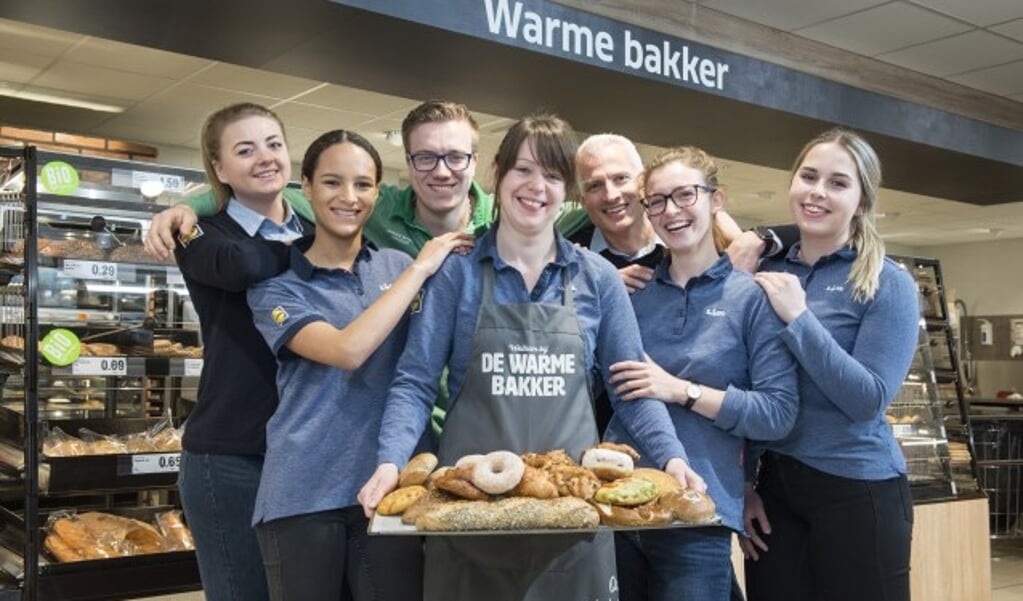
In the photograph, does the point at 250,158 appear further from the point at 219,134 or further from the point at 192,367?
the point at 192,367

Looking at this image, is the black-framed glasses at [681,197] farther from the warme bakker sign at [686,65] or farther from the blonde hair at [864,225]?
the warme bakker sign at [686,65]

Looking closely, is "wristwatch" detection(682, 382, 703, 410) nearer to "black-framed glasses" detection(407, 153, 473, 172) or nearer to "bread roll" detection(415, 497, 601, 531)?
"bread roll" detection(415, 497, 601, 531)

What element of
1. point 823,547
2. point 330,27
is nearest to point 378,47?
point 330,27

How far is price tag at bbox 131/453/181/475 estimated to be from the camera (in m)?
3.16

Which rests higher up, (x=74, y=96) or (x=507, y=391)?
(x=74, y=96)

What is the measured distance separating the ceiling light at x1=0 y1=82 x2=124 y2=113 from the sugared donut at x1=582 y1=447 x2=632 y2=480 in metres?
6.01

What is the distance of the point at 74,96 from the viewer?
6.53 m

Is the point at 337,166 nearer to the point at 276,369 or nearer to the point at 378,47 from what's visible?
the point at 276,369

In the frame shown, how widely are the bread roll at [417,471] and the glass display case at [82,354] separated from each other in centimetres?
Answer: 188

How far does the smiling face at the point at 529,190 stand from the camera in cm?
171

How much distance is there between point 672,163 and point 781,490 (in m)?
0.79

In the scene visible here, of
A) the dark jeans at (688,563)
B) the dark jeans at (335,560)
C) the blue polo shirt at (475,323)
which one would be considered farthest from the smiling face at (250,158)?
the dark jeans at (688,563)

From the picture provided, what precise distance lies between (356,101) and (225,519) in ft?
16.1

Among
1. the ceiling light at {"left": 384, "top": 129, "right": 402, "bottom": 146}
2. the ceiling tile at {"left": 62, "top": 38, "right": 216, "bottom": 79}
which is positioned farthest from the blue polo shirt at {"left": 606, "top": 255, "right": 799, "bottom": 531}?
the ceiling light at {"left": 384, "top": 129, "right": 402, "bottom": 146}
